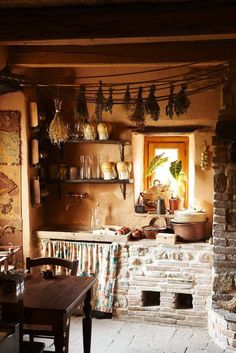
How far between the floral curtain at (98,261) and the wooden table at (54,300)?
1.44 metres

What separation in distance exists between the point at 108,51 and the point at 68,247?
7.94 feet

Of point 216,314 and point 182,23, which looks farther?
point 216,314

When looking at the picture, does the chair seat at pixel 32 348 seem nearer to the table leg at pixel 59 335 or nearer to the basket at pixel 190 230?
the table leg at pixel 59 335

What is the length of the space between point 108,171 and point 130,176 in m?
0.28

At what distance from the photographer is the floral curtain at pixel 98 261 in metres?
5.82

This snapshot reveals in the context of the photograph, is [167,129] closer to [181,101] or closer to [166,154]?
[166,154]

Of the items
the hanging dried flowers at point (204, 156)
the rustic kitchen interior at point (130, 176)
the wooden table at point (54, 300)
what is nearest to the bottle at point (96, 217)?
the rustic kitchen interior at point (130, 176)

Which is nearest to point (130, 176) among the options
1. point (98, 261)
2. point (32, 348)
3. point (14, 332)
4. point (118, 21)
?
point (98, 261)

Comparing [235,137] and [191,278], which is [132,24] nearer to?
[235,137]

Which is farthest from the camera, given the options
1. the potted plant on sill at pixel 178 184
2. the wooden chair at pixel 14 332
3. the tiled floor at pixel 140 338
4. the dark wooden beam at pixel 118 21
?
Answer: the potted plant on sill at pixel 178 184

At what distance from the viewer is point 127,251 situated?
5.81 metres

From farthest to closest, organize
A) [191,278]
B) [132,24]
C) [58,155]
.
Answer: [58,155]
[191,278]
[132,24]

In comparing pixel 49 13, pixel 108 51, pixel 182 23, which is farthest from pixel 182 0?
pixel 108 51

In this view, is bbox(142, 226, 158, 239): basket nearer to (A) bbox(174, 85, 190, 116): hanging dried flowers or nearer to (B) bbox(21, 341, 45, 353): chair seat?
(A) bbox(174, 85, 190, 116): hanging dried flowers
